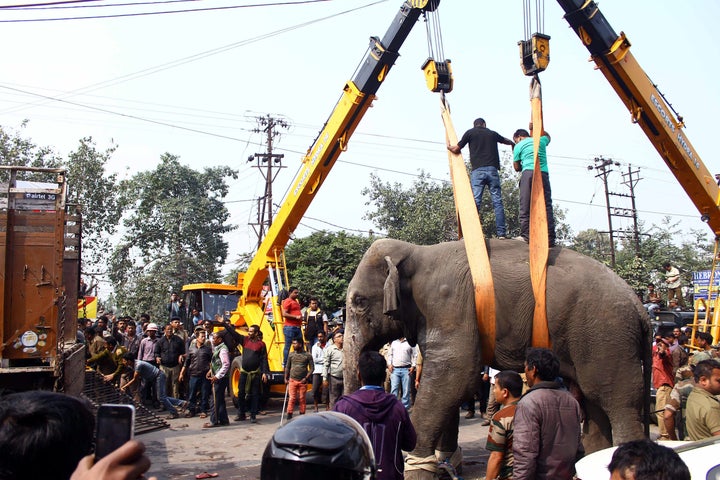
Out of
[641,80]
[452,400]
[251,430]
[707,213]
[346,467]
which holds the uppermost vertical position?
[641,80]

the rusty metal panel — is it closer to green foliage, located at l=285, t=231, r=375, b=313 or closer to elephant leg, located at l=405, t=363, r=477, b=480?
elephant leg, located at l=405, t=363, r=477, b=480

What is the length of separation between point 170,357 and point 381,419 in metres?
10.5

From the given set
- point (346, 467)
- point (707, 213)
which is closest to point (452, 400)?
point (346, 467)

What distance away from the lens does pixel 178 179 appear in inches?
1350

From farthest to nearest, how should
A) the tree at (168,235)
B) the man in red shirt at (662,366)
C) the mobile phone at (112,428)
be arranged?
the tree at (168,235)
the man in red shirt at (662,366)
the mobile phone at (112,428)

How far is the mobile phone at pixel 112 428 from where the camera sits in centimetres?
158

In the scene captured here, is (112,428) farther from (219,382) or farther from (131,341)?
(131,341)

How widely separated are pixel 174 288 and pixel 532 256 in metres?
28.6

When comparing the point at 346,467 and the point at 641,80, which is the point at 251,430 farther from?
the point at 346,467

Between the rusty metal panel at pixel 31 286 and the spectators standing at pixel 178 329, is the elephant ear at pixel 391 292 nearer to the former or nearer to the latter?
the rusty metal panel at pixel 31 286

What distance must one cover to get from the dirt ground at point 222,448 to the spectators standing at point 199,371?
32cm

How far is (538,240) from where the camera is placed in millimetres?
6629

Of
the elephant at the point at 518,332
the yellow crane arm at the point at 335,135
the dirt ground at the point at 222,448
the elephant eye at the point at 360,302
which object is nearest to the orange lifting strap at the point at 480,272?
the elephant at the point at 518,332

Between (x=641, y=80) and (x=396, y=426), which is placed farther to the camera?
(x=641, y=80)
